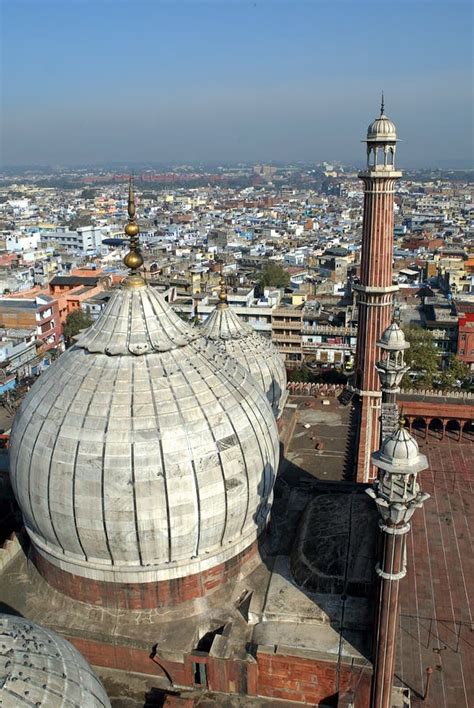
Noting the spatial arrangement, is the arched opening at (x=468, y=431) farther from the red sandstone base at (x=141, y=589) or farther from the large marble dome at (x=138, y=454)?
the red sandstone base at (x=141, y=589)

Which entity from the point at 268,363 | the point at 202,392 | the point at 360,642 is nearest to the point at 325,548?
the point at 360,642

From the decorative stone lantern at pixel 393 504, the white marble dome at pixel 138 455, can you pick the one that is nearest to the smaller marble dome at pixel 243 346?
the white marble dome at pixel 138 455

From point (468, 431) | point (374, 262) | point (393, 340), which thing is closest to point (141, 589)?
point (393, 340)

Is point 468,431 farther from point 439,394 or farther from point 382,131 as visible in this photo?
point 382,131

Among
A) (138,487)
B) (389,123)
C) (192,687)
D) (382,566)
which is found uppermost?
(389,123)

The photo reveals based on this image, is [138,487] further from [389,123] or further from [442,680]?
[389,123]

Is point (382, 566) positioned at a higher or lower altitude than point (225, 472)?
lower
